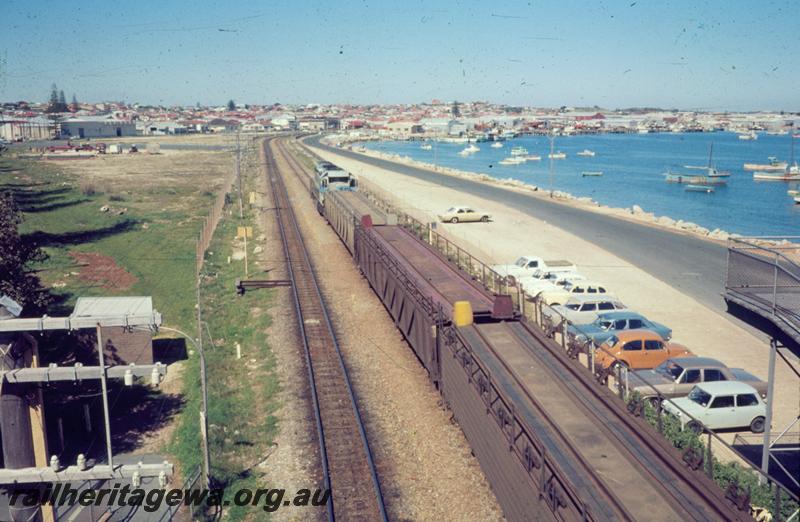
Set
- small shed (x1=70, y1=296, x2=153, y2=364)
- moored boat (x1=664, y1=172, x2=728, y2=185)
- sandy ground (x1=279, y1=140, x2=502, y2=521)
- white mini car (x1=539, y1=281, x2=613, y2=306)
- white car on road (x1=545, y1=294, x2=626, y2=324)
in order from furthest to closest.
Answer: moored boat (x1=664, y1=172, x2=728, y2=185), white mini car (x1=539, y1=281, x2=613, y2=306), white car on road (x1=545, y1=294, x2=626, y2=324), small shed (x1=70, y1=296, x2=153, y2=364), sandy ground (x1=279, y1=140, x2=502, y2=521)

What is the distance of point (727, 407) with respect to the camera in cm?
1822

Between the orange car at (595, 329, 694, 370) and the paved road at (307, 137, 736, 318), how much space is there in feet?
29.9

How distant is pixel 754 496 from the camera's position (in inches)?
465

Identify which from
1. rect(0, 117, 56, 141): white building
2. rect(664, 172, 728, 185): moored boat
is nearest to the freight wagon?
rect(664, 172, 728, 185): moored boat

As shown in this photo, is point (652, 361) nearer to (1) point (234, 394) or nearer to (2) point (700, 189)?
(1) point (234, 394)

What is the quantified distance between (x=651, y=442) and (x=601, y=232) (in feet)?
133

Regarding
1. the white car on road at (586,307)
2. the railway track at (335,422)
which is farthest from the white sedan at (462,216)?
the white car on road at (586,307)

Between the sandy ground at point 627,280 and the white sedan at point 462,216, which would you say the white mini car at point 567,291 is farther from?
the white sedan at point 462,216

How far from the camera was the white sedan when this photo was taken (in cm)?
5216

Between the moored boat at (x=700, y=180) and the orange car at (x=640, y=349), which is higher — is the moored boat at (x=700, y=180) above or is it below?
below

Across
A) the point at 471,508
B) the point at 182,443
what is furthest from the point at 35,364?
the point at 471,508

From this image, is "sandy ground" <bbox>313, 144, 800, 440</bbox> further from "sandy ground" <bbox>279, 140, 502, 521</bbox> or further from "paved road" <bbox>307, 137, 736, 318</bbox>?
"sandy ground" <bbox>279, 140, 502, 521</bbox>

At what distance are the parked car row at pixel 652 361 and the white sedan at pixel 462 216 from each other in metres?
19.4

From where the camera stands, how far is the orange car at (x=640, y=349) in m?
22.2
